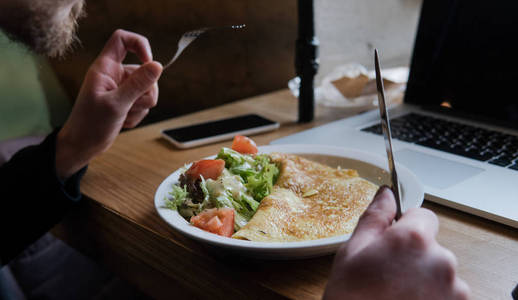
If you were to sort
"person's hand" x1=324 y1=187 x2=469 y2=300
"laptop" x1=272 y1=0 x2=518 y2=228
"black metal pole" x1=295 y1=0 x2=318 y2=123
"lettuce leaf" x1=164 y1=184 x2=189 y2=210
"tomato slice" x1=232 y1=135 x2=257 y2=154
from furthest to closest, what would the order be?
"black metal pole" x1=295 y1=0 x2=318 y2=123 → "tomato slice" x1=232 y1=135 x2=257 y2=154 → "laptop" x1=272 y1=0 x2=518 y2=228 → "lettuce leaf" x1=164 y1=184 x2=189 y2=210 → "person's hand" x1=324 y1=187 x2=469 y2=300

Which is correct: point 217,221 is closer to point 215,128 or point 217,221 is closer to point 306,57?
point 215,128

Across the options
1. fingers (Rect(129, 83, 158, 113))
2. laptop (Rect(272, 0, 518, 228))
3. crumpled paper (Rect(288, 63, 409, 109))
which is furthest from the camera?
crumpled paper (Rect(288, 63, 409, 109))

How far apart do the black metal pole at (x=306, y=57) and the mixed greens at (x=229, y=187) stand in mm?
437

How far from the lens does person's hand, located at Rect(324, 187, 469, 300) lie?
332 millimetres

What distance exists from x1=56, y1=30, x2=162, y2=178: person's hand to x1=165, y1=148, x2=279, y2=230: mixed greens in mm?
205

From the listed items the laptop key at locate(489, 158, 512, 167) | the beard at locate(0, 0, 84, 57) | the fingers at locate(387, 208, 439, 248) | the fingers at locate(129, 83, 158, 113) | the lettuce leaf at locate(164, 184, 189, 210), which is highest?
the beard at locate(0, 0, 84, 57)

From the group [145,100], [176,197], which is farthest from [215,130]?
[176,197]

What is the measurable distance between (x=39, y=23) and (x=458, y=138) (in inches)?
37.8

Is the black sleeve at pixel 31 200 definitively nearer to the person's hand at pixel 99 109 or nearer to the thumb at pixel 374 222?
the person's hand at pixel 99 109

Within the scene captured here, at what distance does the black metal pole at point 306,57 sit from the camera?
3.59 feet

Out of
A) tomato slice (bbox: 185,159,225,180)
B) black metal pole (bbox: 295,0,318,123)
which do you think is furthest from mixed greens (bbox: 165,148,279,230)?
black metal pole (bbox: 295,0,318,123)

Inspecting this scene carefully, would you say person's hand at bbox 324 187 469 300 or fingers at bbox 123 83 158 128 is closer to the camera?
person's hand at bbox 324 187 469 300

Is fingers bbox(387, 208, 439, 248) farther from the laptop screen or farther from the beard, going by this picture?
the laptop screen

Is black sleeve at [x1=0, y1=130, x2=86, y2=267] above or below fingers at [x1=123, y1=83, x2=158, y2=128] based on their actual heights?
below
